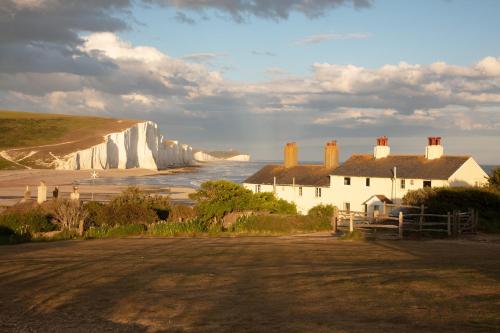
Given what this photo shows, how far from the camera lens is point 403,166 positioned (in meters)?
46.3

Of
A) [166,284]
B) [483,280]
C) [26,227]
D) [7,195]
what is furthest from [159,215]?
[7,195]

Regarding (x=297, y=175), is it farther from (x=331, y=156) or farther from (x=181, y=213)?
(x=181, y=213)

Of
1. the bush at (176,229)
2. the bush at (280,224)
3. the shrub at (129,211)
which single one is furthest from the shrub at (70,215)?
the bush at (280,224)

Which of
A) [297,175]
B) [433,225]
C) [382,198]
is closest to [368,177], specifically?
[382,198]

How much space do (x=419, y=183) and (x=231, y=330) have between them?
122 feet

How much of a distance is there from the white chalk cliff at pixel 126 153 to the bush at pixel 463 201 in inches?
4379

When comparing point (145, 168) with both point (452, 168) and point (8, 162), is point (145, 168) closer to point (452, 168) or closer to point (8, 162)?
point (8, 162)

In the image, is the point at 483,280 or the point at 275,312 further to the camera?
the point at 483,280

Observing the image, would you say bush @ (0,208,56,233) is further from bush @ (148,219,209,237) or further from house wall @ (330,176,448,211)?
house wall @ (330,176,448,211)

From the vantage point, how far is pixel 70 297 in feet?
41.0

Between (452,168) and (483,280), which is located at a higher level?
(452,168)

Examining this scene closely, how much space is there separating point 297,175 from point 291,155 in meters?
3.77

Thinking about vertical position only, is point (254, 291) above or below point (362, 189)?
below

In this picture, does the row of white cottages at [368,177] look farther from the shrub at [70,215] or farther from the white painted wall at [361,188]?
the shrub at [70,215]
